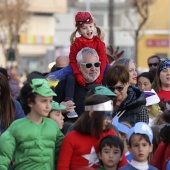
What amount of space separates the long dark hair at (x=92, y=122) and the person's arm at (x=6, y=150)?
580 millimetres

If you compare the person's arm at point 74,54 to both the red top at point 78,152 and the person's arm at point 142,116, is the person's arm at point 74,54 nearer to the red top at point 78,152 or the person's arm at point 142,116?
the person's arm at point 142,116

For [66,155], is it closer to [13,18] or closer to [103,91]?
[103,91]

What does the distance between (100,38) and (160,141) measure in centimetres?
194

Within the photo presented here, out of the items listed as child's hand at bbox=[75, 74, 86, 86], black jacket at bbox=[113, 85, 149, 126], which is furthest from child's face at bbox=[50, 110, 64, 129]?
child's hand at bbox=[75, 74, 86, 86]

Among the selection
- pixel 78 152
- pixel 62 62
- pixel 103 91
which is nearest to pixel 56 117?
pixel 103 91

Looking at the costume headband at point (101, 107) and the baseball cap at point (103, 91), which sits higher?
the baseball cap at point (103, 91)

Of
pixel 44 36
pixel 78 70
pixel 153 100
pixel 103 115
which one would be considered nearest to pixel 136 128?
pixel 103 115

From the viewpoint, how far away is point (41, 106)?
705 centimetres

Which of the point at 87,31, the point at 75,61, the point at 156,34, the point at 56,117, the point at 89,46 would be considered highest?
the point at 156,34

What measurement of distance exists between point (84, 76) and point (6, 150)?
2.05 meters

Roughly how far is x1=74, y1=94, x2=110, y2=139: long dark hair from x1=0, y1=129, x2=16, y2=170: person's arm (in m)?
0.58

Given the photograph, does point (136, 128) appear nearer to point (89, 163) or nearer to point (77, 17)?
point (89, 163)

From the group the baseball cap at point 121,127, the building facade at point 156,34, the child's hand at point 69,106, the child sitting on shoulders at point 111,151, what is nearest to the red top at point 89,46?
the child's hand at point 69,106

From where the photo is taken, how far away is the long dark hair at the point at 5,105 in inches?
320
